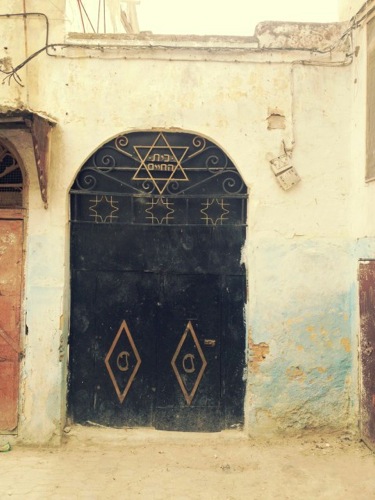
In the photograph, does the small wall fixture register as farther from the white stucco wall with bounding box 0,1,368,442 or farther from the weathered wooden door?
the weathered wooden door

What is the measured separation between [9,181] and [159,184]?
1536 mm

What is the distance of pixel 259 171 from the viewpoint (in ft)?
18.1

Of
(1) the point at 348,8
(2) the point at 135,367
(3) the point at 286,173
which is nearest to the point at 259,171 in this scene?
(3) the point at 286,173

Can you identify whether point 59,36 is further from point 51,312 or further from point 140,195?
point 51,312

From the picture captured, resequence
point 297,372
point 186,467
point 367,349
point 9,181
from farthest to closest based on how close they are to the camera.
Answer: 1. point 9,181
2. point 297,372
3. point 367,349
4. point 186,467

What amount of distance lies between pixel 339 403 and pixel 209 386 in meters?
1.32

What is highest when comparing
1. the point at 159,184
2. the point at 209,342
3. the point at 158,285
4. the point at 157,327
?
the point at 159,184

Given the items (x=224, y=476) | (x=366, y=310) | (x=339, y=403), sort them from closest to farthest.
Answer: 1. (x=224, y=476)
2. (x=366, y=310)
3. (x=339, y=403)

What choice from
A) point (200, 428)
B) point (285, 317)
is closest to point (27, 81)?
point (285, 317)

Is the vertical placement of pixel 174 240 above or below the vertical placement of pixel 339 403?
above

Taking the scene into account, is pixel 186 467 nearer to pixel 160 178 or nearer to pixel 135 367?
pixel 135 367

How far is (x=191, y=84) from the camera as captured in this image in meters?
5.52

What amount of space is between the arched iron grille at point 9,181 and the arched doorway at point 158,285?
558 mm

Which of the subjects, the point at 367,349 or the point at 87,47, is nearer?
the point at 367,349
